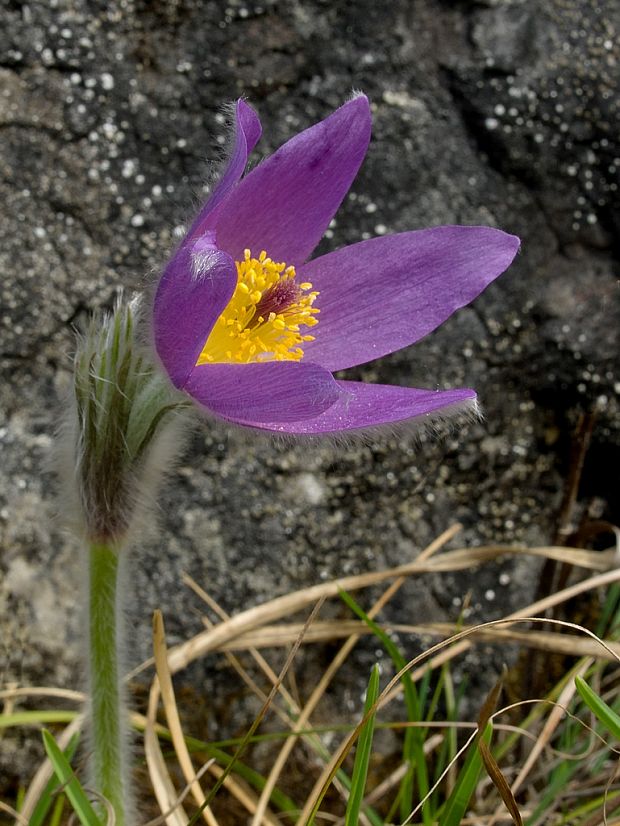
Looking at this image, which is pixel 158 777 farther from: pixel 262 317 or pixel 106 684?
pixel 262 317

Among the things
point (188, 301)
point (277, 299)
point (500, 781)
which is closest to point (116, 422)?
point (188, 301)

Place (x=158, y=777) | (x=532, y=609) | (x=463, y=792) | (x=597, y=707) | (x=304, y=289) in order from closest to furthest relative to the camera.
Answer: (x=597, y=707) → (x=463, y=792) → (x=304, y=289) → (x=158, y=777) → (x=532, y=609)

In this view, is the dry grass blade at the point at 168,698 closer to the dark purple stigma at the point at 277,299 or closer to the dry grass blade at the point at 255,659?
the dry grass blade at the point at 255,659

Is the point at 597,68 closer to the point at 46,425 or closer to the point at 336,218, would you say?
the point at 336,218

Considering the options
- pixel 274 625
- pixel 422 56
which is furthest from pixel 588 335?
pixel 274 625

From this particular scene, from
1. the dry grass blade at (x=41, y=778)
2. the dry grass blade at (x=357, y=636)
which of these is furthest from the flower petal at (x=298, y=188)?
the dry grass blade at (x=41, y=778)

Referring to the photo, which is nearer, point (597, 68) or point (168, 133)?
point (168, 133)

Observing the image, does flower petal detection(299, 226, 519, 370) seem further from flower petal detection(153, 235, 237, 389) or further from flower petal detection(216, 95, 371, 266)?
flower petal detection(153, 235, 237, 389)
